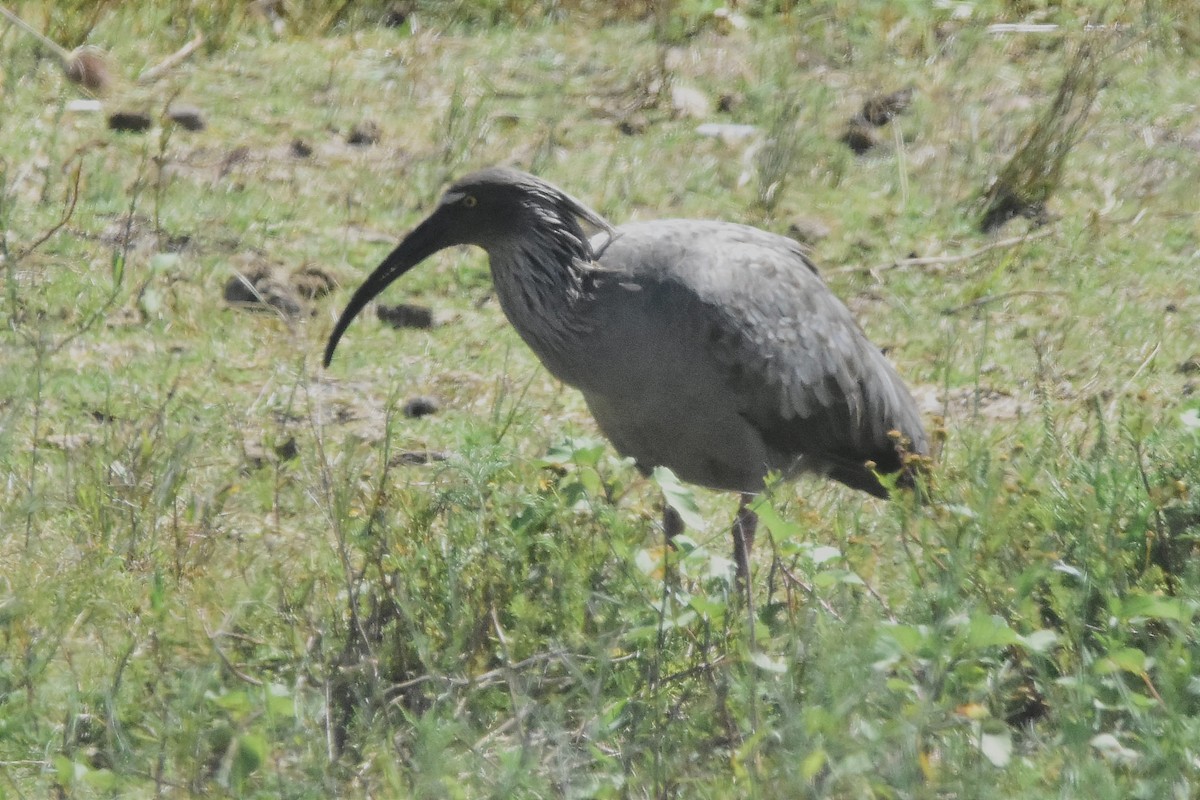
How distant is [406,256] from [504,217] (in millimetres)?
351

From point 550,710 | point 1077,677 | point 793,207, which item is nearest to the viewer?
point 1077,677

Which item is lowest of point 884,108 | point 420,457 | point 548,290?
point 420,457

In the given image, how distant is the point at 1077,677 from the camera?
3.46m

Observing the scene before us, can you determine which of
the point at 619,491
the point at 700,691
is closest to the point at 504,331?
the point at 619,491

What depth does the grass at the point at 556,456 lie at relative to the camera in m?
3.52

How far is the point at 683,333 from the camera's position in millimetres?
5012

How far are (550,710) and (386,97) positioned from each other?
5.30 metres

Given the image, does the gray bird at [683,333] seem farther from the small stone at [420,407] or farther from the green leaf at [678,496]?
the green leaf at [678,496]

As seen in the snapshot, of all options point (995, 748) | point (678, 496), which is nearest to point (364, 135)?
point (678, 496)

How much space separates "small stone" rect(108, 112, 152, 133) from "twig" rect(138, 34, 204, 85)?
0.60 meters

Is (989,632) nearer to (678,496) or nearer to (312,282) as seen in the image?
(678,496)

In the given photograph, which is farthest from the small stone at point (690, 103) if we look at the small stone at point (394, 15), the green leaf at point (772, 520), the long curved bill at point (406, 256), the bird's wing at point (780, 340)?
the green leaf at point (772, 520)

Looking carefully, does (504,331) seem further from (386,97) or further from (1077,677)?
(1077,677)

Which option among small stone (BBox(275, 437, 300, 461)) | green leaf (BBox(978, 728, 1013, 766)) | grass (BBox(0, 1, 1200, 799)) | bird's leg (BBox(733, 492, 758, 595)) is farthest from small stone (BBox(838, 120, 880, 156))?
green leaf (BBox(978, 728, 1013, 766))
